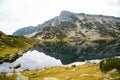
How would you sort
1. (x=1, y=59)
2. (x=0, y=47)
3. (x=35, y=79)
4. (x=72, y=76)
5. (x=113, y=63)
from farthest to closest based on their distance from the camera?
(x=0, y=47), (x=1, y=59), (x=35, y=79), (x=72, y=76), (x=113, y=63)

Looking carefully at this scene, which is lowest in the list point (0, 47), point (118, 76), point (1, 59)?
point (118, 76)

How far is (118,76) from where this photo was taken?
3881 centimetres

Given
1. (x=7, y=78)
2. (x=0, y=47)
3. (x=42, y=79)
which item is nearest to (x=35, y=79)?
A: (x=42, y=79)

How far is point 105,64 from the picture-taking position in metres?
42.3

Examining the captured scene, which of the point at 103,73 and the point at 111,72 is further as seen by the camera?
the point at 103,73

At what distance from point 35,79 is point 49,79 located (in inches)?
168

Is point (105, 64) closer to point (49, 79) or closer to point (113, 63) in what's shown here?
point (113, 63)

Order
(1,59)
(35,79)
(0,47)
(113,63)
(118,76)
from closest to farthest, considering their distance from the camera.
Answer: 1. (118,76)
2. (113,63)
3. (35,79)
4. (1,59)
5. (0,47)

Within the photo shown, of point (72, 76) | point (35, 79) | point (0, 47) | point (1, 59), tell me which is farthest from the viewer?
point (0, 47)

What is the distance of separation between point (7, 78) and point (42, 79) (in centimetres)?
784

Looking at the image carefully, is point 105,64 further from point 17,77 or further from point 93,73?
point 17,77

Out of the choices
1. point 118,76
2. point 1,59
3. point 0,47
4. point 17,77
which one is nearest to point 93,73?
point 118,76

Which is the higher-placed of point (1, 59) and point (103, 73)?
point (1, 59)

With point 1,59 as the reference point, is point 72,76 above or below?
below
